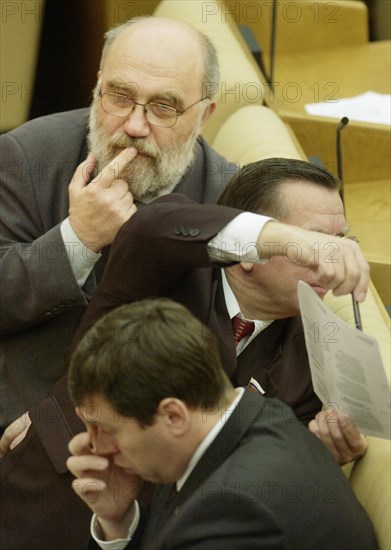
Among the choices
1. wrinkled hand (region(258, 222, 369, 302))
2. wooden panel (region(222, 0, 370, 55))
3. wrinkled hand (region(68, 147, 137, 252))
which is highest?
wrinkled hand (region(258, 222, 369, 302))

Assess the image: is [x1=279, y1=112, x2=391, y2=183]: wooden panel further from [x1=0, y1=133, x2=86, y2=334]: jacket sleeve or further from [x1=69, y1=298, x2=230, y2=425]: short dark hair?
[x1=69, y1=298, x2=230, y2=425]: short dark hair

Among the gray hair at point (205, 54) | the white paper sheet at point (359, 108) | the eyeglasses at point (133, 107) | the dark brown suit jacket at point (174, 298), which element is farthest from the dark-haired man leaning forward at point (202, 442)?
the white paper sheet at point (359, 108)

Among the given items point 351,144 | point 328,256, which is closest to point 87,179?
point 328,256

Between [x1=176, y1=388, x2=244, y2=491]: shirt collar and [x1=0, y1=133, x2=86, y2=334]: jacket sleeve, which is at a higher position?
[x1=176, y1=388, x2=244, y2=491]: shirt collar

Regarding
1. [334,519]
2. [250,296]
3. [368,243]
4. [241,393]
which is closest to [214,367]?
[241,393]

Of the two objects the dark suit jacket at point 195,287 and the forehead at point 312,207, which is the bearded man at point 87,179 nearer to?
the dark suit jacket at point 195,287

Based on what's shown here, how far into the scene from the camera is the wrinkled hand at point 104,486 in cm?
142

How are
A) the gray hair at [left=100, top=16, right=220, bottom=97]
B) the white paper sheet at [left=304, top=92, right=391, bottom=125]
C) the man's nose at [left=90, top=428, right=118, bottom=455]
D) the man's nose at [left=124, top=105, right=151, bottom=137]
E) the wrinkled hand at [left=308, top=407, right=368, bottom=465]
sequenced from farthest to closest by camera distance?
the white paper sheet at [left=304, top=92, right=391, bottom=125], the gray hair at [left=100, top=16, right=220, bottom=97], the man's nose at [left=124, top=105, right=151, bottom=137], the wrinkled hand at [left=308, top=407, right=368, bottom=465], the man's nose at [left=90, top=428, right=118, bottom=455]

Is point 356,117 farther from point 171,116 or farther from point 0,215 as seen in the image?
point 0,215

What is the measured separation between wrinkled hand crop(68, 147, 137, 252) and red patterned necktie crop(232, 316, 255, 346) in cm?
35

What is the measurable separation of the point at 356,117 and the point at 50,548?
1689 mm

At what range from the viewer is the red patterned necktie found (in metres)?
1.72

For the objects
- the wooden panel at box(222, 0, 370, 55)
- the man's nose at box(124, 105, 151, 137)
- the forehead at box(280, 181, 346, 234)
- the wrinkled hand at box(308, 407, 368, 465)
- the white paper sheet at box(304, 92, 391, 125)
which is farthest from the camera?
the wooden panel at box(222, 0, 370, 55)

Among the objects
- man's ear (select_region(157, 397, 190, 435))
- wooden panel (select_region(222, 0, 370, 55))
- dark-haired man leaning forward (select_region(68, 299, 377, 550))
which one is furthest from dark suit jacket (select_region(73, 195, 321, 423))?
wooden panel (select_region(222, 0, 370, 55))
